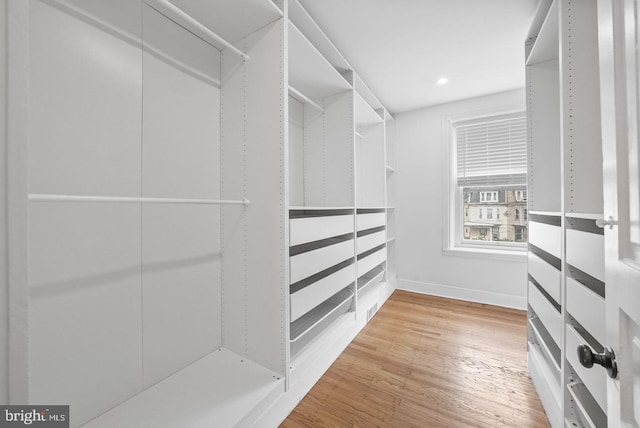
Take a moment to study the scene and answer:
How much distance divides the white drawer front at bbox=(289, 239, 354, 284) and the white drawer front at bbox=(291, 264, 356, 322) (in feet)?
0.27

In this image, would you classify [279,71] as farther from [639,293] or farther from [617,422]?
[617,422]

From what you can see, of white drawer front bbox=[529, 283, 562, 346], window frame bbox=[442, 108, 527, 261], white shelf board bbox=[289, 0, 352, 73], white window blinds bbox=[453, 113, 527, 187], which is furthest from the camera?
window frame bbox=[442, 108, 527, 261]

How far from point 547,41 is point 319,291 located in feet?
7.07

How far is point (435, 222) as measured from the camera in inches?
122

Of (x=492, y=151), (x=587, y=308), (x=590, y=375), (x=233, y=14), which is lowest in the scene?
(x=590, y=375)

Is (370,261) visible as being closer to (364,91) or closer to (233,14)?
(364,91)

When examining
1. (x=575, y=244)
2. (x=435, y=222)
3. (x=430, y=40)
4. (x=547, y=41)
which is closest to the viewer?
(x=575, y=244)

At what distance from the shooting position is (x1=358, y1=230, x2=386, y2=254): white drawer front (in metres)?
2.31

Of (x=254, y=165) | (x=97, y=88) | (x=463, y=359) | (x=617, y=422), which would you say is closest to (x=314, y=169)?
(x=254, y=165)

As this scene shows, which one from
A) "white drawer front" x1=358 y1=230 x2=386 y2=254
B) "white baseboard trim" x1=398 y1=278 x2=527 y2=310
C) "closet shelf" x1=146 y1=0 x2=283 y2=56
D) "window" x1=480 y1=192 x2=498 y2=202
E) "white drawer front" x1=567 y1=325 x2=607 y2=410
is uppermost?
"closet shelf" x1=146 y1=0 x2=283 y2=56

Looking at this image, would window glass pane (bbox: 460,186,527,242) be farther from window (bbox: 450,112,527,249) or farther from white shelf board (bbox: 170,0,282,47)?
white shelf board (bbox: 170,0,282,47)

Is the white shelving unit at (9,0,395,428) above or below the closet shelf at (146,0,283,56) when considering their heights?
below

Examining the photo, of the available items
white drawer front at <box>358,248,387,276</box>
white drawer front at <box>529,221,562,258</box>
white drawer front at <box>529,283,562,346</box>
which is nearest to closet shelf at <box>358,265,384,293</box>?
white drawer front at <box>358,248,387,276</box>

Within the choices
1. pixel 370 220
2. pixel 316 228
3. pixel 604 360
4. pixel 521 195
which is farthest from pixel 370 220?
pixel 604 360
